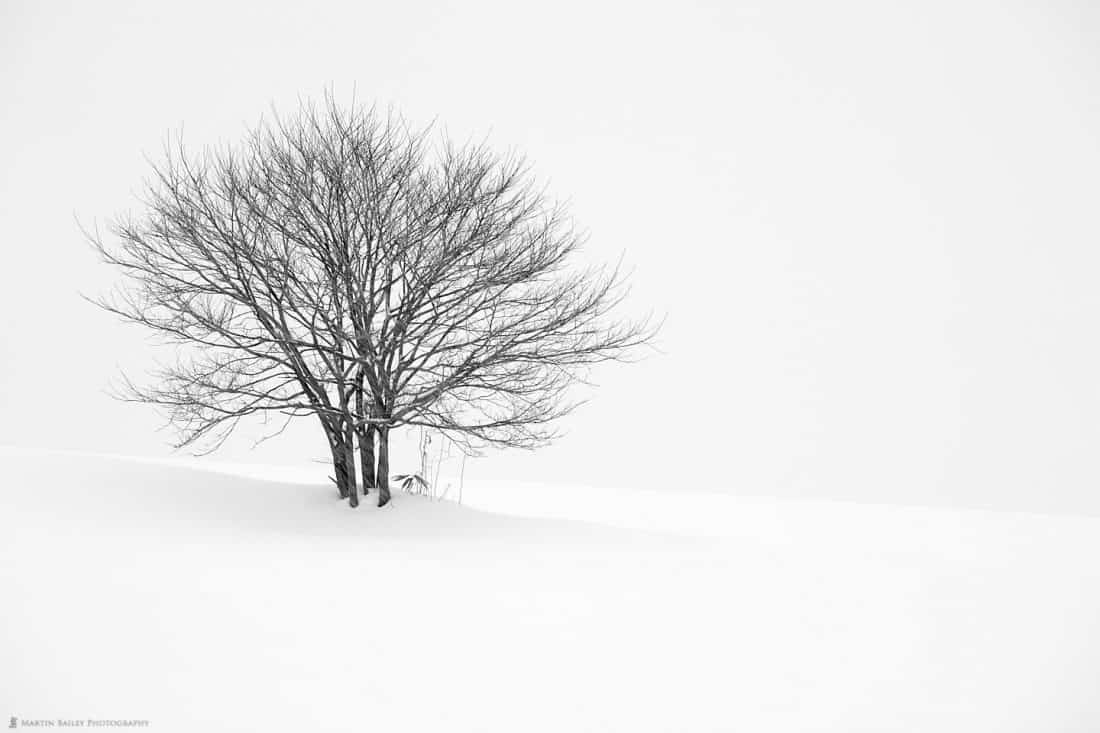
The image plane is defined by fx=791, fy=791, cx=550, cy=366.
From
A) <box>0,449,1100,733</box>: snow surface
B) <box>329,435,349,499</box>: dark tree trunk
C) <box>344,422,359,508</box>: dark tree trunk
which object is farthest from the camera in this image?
<box>329,435,349,499</box>: dark tree trunk

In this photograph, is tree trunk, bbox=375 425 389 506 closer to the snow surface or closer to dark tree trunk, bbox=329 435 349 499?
the snow surface

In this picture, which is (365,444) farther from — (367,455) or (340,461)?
(340,461)

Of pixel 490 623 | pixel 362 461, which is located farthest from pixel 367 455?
pixel 490 623

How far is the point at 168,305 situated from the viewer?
538 inches

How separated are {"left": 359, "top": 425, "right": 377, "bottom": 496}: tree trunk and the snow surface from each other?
0.68m

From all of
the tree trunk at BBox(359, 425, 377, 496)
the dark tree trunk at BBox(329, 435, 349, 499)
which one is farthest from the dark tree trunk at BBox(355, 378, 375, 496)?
the dark tree trunk at BBox(329, 435, 349, 499)

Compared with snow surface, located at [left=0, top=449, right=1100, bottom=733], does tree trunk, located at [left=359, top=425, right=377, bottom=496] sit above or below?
above

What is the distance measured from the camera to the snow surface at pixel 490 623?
6422 millimetres

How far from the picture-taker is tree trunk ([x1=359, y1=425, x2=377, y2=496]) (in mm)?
13844

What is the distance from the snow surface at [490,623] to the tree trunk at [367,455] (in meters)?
0.68

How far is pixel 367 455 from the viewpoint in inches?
554

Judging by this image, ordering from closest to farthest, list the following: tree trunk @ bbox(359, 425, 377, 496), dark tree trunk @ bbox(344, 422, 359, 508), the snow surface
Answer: the snow surface
dark tree trunk @ bbox(344, 422, 359, 508)
tree trunk @ bbox(359, 425, 377, 496)

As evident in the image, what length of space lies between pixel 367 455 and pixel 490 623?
6.64 meters

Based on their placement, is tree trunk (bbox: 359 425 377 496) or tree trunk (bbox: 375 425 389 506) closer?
tree trunk (bbox: 375 425 389 506)
